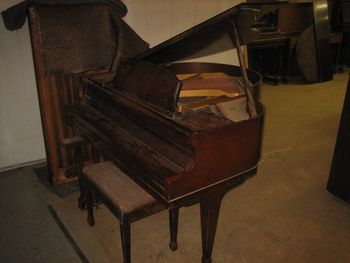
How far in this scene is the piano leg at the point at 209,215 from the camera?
1.63m

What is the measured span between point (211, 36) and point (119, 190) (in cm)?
93

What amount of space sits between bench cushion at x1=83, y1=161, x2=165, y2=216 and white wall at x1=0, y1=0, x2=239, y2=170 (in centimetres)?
117

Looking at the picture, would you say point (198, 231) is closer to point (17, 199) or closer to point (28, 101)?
point (17, 199)

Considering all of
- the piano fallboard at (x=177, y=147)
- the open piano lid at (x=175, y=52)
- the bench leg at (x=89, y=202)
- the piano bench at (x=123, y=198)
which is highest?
the open piano lid at (x=175, y=52)

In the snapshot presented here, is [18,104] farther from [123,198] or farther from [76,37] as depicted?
[123,198]

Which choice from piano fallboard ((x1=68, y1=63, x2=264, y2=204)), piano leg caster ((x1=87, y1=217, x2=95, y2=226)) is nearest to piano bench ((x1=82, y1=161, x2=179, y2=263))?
piano fallboard ((x1=68, y1=63, x2=264, y2=204))

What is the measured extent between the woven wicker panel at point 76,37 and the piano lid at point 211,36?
528 millimetres

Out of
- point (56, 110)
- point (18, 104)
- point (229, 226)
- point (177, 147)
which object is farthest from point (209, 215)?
point (18, 104)

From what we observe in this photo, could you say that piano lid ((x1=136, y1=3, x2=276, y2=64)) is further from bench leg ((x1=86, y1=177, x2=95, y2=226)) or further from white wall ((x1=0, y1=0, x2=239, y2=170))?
white wall ((x1=0, y1=0, x2=239, y2=170))

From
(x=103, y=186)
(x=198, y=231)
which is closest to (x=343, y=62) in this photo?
(x=198, y=231)

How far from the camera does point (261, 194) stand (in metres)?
2.67

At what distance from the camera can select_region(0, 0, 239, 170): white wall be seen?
2590 millimetres

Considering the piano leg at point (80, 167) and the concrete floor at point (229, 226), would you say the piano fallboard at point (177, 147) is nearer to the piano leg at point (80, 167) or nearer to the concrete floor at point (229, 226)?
the piano leg at point (80, 167)

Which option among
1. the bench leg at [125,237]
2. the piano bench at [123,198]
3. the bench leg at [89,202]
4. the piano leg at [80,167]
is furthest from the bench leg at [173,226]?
the piano leg at [80,167]
